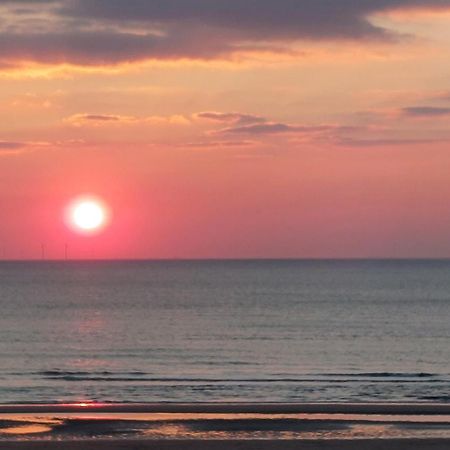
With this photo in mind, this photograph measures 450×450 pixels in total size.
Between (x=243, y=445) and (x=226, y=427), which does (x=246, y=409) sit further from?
(x=243, y=445)

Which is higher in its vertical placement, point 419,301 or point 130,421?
point 419,301

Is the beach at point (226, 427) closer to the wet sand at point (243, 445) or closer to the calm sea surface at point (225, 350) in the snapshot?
the wet sand at point (243, 445)

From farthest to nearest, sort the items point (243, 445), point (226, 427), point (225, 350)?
point (225, 350) < point (226, 427) < point (243, 445)

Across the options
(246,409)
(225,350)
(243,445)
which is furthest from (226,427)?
(225,350)

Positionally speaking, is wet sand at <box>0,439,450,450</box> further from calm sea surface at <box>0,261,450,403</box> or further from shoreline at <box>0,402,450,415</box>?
calm sea surface at <box>0,261,450,403</box>

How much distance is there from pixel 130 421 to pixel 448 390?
24646mm

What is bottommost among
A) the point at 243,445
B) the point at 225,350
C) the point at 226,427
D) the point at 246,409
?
the point at 243,445

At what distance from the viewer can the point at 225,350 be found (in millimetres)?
78562

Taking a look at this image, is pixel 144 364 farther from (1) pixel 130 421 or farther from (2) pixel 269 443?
(2) pixel 269 443

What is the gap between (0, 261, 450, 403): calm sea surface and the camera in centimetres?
5209

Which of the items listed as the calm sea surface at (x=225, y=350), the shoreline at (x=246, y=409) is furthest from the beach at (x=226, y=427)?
the calm sea surface at (x=225, y=350)

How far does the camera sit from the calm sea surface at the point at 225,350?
5209 cm

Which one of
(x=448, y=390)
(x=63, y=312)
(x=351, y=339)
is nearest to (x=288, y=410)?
(x=448, y=390)

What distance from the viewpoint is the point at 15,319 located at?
115 m
